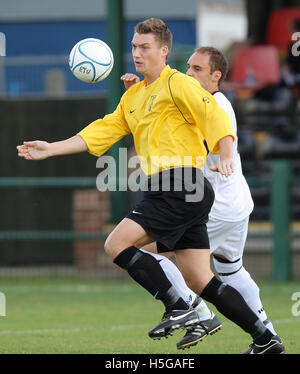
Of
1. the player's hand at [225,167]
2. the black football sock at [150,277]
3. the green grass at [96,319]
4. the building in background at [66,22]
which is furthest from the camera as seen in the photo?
the building in background at [66,22]

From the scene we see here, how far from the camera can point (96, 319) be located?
10.5 meters

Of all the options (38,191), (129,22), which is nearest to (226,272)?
(38,191)

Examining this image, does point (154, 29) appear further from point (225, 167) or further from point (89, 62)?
point (225, 167)

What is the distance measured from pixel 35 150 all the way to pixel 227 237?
165cm

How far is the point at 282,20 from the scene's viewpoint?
68.8 ft

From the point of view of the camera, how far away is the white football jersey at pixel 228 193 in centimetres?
781

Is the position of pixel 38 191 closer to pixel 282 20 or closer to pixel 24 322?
pixel 24 322

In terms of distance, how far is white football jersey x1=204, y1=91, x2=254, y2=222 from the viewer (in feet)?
25.6

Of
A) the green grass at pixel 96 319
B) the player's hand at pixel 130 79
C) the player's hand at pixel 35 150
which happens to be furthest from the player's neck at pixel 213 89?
the green grass at pixel 96 319

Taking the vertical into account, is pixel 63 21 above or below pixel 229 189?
above

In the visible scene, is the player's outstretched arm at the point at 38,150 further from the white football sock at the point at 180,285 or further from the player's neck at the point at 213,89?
the player's neck at the point at 213,89

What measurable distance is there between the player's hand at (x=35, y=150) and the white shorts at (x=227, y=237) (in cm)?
143

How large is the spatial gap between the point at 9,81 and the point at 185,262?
12808 mm

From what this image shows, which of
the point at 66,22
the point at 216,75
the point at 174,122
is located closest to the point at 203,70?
the point at 216,75
